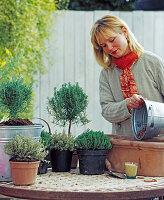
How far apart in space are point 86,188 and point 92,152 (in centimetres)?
26

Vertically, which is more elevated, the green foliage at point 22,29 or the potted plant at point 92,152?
the green foliage at point 22,29

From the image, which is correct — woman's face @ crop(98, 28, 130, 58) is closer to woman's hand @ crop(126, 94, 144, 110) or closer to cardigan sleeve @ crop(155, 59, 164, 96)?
cardigan sleeve @ crop(155, 59, 164, 96)

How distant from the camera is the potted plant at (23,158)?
1594 mm

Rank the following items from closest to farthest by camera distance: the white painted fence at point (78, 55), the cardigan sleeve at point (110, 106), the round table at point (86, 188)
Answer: the round table at point (86, 188)
the cardigan sleeve at point (110, 106)
the white painted fence at point (78, 55)

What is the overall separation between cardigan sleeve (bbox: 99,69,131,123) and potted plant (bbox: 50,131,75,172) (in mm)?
410

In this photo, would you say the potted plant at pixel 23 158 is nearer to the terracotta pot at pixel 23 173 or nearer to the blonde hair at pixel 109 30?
the terracotta pot at pixel 23 173

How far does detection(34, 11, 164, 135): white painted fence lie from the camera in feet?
14.3

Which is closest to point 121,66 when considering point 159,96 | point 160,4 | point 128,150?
point 159,96

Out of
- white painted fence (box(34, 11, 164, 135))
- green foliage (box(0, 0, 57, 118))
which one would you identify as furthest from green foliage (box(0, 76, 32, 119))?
white painted fence (box(34, 11, 164, 135))

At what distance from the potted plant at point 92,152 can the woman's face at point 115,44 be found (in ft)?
1.94

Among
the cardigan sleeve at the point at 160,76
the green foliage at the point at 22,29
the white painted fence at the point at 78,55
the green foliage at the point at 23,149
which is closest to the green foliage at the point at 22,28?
the green foliage at the point at 22,29

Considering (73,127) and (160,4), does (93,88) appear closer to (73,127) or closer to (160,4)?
(73,127)

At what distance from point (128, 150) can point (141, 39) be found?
9.12ft

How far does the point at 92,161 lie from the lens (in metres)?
1.81
